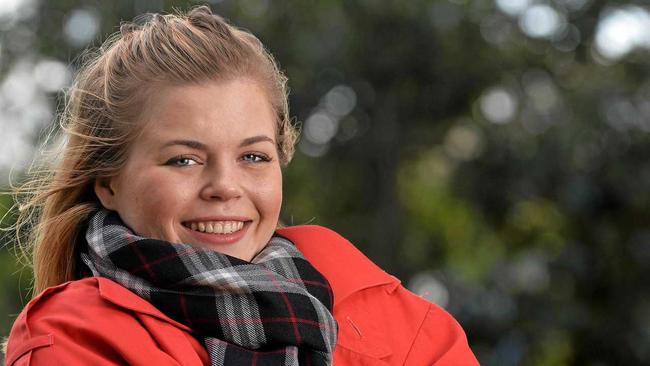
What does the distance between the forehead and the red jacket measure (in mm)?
295

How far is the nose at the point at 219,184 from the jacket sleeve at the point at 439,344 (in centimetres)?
49

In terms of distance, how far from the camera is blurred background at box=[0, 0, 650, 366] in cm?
837

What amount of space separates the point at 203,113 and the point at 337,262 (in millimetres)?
481

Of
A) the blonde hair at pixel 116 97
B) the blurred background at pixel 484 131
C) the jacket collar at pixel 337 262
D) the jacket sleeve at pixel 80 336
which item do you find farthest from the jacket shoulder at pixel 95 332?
the blurred background at pixel 484 131

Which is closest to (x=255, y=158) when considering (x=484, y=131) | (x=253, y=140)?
(x=253, y=140)

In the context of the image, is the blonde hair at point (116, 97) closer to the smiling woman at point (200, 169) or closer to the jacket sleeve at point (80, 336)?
the smiling woman at point (200, 169)

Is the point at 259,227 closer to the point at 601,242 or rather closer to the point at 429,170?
the point at 601,242

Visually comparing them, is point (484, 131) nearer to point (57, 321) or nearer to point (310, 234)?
point (310, 234)

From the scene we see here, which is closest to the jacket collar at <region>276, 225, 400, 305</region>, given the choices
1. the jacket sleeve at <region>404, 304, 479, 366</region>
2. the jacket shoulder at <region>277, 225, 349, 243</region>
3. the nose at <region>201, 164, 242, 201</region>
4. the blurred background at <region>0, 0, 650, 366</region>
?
the jacket shoulder at <region>277, 225, 349, 243</region>

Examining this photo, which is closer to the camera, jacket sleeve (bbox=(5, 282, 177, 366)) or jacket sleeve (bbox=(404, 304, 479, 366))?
jacket sleeve (bbox=(5, 282, 177, 366))

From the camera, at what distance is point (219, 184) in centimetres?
218

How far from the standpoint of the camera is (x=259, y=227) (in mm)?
2305

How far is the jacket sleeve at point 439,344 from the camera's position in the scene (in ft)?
7.81

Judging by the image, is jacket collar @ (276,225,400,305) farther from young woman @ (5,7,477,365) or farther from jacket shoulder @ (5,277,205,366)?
jacket shoulder @ (5,277,205,366)
